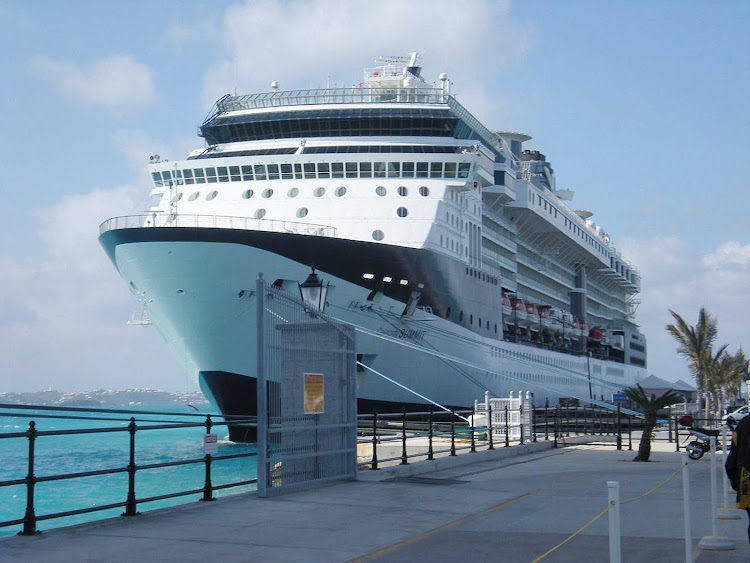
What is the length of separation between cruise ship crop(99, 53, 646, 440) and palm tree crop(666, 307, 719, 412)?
12377 millimetres

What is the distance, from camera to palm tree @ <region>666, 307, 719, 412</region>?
174ft

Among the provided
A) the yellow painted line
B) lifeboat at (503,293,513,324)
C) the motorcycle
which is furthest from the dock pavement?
lifeboat at (503,293,513,324)

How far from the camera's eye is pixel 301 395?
11.6m

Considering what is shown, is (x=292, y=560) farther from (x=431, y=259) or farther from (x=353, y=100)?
(x=353, y=100)

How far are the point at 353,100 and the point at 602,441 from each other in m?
17.4

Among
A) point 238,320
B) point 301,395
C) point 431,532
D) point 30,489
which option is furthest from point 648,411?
point 30,489

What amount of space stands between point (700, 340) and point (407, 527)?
156ft

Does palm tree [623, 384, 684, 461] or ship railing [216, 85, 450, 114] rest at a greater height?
ship railing [216, 85, 450, 114]

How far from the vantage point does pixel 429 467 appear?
14.5 meters

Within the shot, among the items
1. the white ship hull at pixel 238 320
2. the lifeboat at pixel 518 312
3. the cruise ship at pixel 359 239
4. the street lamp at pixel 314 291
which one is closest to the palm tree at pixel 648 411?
the white ship hull at pixel 238 320

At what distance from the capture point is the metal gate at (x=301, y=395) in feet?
35.4

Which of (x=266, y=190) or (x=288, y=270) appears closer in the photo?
(x=288, y=270)

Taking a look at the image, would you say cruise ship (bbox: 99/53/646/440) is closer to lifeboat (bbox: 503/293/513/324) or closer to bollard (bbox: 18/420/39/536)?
lifeboat (bbox: 503/293/513/324)

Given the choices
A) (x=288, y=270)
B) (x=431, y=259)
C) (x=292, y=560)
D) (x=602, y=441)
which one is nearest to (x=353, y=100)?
(x=431, y=259)
